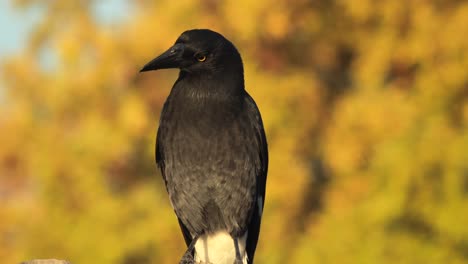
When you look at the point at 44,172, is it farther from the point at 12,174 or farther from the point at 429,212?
the point at 429,212

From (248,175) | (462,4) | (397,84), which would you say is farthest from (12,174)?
(248,175)

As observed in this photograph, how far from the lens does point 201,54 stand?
310 inches

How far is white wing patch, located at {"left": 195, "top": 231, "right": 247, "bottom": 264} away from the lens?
8.23 metres


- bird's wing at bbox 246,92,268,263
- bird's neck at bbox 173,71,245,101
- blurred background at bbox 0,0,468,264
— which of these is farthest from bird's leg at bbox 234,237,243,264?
blurred background at bbox 0,0,468,264

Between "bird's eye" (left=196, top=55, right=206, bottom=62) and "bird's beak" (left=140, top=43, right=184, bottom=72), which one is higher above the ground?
"bird's eye" (left=196, top=55, right=206, bottom=62)

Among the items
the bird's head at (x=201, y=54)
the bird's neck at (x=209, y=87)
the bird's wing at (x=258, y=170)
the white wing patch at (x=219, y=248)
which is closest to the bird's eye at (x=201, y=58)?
the bird's head at (x=201, y=54)

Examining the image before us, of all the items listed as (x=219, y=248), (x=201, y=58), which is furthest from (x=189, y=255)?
(x=201, y=58)

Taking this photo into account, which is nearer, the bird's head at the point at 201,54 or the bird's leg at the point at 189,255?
the bird's head at the point at 201,54

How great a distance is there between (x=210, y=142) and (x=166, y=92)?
35.4 feet

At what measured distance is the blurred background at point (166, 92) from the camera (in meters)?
16.2

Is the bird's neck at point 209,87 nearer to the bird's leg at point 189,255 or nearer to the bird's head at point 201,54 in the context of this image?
the bird's head at point 201,54

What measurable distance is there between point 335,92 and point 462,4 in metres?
3.21

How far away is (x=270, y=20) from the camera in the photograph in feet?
56.7

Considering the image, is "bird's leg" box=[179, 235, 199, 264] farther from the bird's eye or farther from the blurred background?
the blurred background
